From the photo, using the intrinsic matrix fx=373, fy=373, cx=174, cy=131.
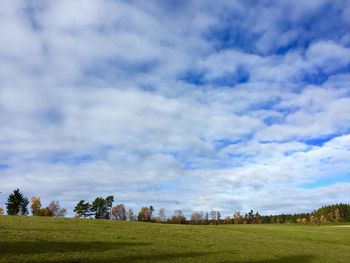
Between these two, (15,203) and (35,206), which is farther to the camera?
(35,206)

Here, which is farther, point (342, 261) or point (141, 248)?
point (342, 261)

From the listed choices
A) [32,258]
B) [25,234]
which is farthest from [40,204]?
[32,258]

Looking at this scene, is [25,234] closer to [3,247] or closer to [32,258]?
[3,247]

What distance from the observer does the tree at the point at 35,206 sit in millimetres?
182500

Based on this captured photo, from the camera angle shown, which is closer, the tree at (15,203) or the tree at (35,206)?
the tree at (15,203)

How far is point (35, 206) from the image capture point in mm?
184500

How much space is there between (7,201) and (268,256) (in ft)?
445

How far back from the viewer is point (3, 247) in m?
31.9

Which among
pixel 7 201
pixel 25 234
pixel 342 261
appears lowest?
pixel 342 261

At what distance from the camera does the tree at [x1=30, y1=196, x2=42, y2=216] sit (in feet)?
599

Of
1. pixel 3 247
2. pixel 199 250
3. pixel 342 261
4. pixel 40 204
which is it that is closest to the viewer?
→ pixel 3 247

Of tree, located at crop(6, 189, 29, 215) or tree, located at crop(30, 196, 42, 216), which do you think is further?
tree, located at crop(30, 196, 42, 216)

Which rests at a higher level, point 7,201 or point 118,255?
point 7,201

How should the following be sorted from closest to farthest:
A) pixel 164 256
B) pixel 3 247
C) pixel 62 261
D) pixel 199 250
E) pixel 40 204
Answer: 1. pixel 62 261
2. pixel 3 247
3. pixel 164 256
4. pixel 199 250
5. pixel 40 204
